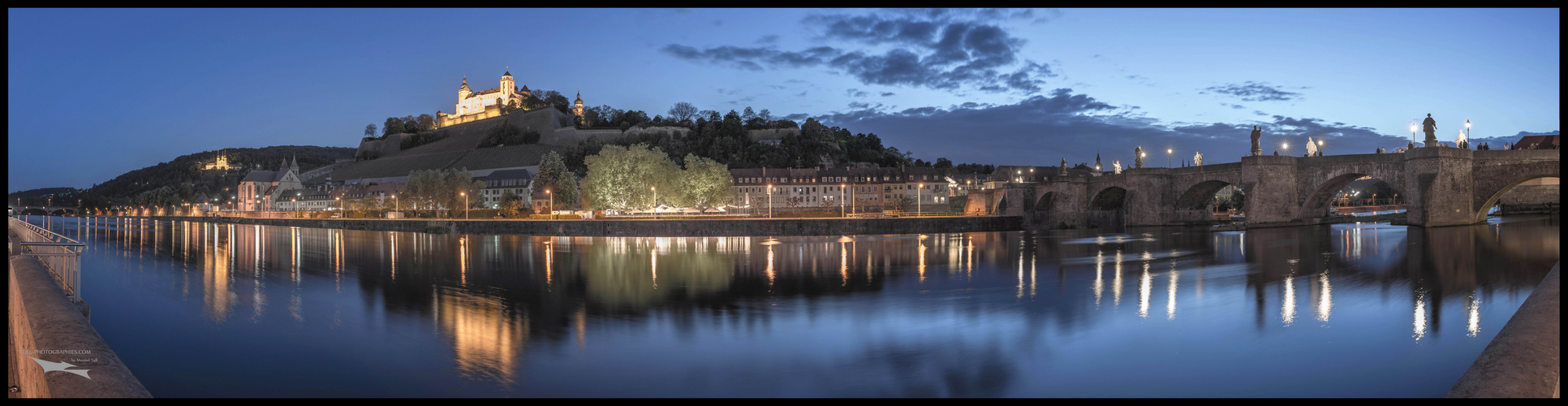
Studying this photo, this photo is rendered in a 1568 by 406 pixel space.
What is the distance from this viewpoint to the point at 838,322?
1315 cm

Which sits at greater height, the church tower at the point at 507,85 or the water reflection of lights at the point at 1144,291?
the church tower at the point at 507,85

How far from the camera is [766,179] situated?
84.2 m

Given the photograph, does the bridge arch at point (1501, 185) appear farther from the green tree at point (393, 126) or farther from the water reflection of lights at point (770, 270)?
the green tree at point (393, 126)

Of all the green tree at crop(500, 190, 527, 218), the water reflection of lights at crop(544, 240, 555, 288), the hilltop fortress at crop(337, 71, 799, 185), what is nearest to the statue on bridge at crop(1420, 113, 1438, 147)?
the water reflection of lights at crop(544, 240, 555, 288)

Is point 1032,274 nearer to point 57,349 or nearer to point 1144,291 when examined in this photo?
point 1144,291

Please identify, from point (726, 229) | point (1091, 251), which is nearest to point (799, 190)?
point (726, 229)

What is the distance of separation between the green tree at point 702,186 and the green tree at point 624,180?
3.11 feet

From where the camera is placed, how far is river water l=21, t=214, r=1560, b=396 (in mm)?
9398

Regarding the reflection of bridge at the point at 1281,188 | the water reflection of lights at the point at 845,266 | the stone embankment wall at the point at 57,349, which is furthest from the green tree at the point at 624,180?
the stone embankment wall at the point at 57,349

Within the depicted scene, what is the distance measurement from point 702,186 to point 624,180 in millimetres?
5564

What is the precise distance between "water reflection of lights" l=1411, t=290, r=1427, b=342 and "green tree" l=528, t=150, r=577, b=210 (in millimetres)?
58544

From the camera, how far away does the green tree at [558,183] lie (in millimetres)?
66188

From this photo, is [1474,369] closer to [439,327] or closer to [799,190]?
[439,327]

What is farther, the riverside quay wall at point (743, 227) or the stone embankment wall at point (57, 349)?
the riverside quay wall at point (743, 227)
